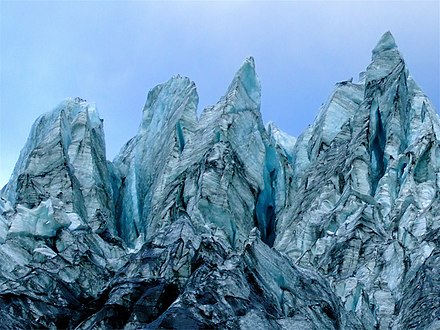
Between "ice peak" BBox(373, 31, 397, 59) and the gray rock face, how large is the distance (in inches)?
5.1

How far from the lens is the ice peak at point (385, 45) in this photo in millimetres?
49250

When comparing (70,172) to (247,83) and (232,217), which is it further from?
(247,83)

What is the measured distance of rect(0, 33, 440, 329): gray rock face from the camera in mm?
21500

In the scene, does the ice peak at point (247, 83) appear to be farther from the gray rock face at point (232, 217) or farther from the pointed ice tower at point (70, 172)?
the pointed ice tower at point (70, 172)

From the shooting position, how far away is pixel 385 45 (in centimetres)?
4925

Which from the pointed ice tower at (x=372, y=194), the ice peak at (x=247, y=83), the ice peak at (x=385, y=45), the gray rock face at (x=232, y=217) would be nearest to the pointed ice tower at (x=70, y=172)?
the gray rock face at (x=232, y=217)

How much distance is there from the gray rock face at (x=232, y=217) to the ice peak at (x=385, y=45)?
0.42 ft

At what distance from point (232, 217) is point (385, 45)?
18.2 metres

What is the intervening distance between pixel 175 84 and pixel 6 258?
2362 cm

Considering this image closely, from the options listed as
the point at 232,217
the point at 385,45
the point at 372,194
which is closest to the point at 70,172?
the point at 232,217

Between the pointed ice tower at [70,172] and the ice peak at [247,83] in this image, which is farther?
the ice peak at [247,83]

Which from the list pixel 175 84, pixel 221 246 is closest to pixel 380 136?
pixel 175 84

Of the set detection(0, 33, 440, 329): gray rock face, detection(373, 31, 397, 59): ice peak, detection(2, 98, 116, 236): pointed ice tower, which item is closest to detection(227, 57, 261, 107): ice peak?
detection(0, 33, 440, 329): gray rock face

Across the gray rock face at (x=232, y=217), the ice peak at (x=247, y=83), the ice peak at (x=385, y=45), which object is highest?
the ice peak at (x=385, y=45)
